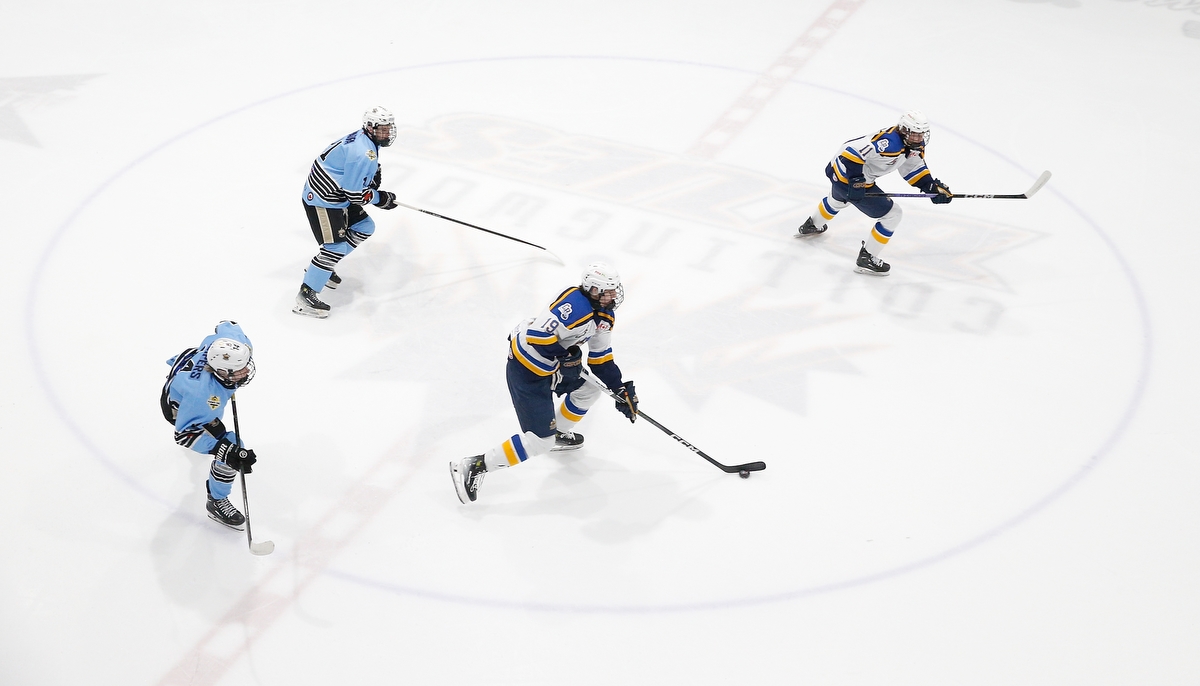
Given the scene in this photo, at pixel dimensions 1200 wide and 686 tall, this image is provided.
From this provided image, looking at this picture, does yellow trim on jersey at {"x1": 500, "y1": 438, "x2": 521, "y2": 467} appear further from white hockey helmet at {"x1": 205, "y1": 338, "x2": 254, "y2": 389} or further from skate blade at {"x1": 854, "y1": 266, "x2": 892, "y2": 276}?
skate blade at {"x1": 854, "y1": 266, "x2": 892, "y2": 276}

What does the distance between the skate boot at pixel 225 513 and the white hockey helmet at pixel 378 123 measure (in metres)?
2.28

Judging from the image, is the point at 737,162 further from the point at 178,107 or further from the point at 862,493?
the point at 178,107

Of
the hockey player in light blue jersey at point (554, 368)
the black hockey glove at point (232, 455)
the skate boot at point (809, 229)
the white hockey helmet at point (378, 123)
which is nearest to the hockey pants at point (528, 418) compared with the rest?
the hockey player in light blue jersey at point (554, 368)

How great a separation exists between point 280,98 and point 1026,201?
6.16 metres

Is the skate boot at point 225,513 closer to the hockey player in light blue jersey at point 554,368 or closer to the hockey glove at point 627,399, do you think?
the hockey player in light blue jersey at point 554,368

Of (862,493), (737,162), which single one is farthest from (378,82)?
(862,493)

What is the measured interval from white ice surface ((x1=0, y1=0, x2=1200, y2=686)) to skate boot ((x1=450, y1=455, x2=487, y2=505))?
12 cm

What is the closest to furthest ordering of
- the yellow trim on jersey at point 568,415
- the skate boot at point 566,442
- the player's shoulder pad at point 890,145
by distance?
the yellow trim on jersey at point 568,415, the skate boot at point 566,442, the player's shoulder pad at point 890,145

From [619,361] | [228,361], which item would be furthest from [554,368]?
[228,361]

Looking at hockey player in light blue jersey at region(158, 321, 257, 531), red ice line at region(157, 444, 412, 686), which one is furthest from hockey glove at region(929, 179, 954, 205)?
hockey player in light blue jersey at region(158, 321, 257, 531)

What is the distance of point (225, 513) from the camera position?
437cm

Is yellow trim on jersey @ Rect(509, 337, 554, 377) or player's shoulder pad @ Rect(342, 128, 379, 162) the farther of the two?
player's shoulder pad @ Rect(342, 128, 379, 162)

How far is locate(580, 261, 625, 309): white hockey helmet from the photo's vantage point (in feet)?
13.9

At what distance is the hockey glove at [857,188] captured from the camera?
20.3ft
